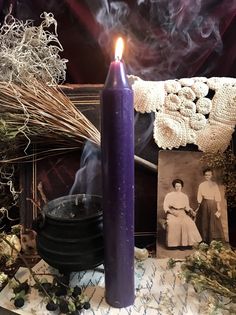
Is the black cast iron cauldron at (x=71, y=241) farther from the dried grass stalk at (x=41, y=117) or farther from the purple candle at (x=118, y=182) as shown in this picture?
the dried grass stalk at (x=41, y=117)

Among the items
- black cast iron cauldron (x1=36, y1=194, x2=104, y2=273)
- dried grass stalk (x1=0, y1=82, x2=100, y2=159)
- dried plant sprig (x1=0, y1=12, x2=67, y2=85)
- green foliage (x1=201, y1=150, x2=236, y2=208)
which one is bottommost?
black cast iron cauldron (x1=36, y1=194, x2=104, y2=273)

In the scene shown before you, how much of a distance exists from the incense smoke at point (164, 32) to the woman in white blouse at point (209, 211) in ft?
1.08

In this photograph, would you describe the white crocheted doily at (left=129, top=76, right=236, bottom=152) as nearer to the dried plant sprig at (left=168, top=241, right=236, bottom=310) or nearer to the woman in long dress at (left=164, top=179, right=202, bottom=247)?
the woman in long dress at (left=164, top=179, right=202, bottom=247)

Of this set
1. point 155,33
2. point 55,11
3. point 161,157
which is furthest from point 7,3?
point 161,157

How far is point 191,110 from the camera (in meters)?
0.79

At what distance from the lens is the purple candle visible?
575 mm

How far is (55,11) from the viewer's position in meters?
0.94

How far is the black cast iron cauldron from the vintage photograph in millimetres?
187

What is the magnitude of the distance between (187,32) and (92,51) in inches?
10.3

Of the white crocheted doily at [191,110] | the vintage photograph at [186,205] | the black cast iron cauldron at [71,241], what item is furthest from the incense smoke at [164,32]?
the black cast iron cauldron at [71,241]

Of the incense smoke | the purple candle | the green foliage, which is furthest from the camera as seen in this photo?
the incense smoke

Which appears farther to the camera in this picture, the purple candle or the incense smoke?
the incense smoke

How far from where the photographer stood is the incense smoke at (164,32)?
0.90 metres

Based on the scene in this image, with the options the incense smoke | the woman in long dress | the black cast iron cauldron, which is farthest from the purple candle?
the incense smoke
